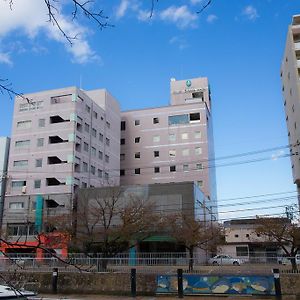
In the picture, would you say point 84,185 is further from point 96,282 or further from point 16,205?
point 96,282

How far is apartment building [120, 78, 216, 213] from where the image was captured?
78.1 metres

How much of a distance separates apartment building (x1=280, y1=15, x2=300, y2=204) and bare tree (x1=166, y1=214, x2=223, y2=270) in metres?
15.5

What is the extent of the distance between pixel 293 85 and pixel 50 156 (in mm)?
36540

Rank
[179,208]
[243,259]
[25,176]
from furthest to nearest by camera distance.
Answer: [25,176] < [179,208] < [243,259]

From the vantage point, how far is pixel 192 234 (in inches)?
1543

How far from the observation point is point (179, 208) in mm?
53375

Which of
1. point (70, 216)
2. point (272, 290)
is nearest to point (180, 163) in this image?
point (70, 216)

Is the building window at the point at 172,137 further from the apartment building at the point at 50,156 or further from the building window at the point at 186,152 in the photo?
the apartment building at the point at 50,156

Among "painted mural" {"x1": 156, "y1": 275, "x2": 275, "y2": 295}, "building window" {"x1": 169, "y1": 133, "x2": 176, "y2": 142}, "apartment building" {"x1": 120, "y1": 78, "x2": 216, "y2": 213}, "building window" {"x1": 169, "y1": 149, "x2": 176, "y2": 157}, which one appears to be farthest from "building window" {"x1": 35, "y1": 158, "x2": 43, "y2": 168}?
"painted mural" {"x1": 156, "y1": 275, "x2": 275, "y2": 295}

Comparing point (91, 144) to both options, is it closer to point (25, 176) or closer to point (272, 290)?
point (25, 176)

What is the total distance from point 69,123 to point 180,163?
2619 cm

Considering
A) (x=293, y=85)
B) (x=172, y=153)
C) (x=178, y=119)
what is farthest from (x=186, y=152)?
(x=293, y=85)

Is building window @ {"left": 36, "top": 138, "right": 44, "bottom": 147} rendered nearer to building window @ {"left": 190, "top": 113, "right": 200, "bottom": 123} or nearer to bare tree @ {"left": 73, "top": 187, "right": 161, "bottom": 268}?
bare tree @ {"left": 73, "top": 187, "right": 161, "bottom": 268}

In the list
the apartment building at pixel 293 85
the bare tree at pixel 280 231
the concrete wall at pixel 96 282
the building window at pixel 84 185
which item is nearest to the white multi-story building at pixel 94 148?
the building window at pixel 84 185
